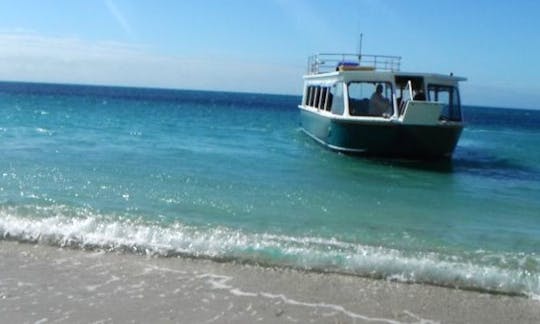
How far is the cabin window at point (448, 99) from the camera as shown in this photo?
A: 21.2m

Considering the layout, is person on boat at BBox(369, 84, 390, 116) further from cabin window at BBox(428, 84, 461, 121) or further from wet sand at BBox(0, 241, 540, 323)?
wet sand at BBox(0, 241, 540, 323)

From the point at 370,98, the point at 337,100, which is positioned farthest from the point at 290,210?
the point at 337,100

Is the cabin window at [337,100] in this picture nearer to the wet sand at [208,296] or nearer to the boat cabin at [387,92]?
the boat cabin at [387,92]

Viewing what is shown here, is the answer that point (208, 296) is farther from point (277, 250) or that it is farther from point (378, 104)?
point (378, 104)

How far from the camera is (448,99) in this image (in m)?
21.5

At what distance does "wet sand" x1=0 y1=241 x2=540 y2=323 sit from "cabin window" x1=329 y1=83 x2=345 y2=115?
44.3 ft

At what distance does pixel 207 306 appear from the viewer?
6551 mm

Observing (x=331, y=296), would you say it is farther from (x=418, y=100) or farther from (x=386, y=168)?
(x=418, y=100)

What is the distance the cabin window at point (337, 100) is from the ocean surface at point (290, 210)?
1.47 metres

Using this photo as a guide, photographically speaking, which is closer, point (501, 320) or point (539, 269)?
point (501, 320)

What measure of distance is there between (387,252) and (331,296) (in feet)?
6.94

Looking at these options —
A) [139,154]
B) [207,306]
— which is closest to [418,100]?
[139,154]

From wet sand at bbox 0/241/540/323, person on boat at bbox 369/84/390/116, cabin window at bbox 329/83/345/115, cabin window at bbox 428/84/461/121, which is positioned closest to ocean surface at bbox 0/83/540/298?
wet sand at bbox 0/241/540/323

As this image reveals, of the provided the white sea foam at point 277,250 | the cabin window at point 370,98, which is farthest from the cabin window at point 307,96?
the white sea foam at point 277,250
